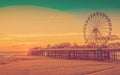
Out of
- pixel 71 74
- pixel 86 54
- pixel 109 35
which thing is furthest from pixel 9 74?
pixel 86 54

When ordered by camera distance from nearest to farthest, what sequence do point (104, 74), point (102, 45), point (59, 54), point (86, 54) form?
point (104, 74), point (102, 45), point (86, 54), point (59, 54)

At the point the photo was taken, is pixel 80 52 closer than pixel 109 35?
No

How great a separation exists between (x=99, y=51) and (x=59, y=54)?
10.5 meters

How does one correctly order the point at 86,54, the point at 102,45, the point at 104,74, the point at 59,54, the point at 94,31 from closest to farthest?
1. the point at 104,74
2. the point at 94,31
3. the point at 102,45
4. the point at 86,54
5. the point at 59,54

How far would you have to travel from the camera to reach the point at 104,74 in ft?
64.2

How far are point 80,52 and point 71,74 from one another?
3287 cm

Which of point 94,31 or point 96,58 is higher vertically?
point 94,31

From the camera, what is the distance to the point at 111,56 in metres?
51.2

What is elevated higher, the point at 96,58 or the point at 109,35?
the point at 109,35

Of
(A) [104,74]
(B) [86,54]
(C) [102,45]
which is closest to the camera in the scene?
(A) [104,74]

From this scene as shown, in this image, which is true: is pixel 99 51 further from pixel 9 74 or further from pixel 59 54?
pixel 9 74

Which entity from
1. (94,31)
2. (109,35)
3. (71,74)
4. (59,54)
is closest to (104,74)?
(71,74)

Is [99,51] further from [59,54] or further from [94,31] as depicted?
[59,54]

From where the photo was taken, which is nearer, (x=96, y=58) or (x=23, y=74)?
(x=23, y=74)
